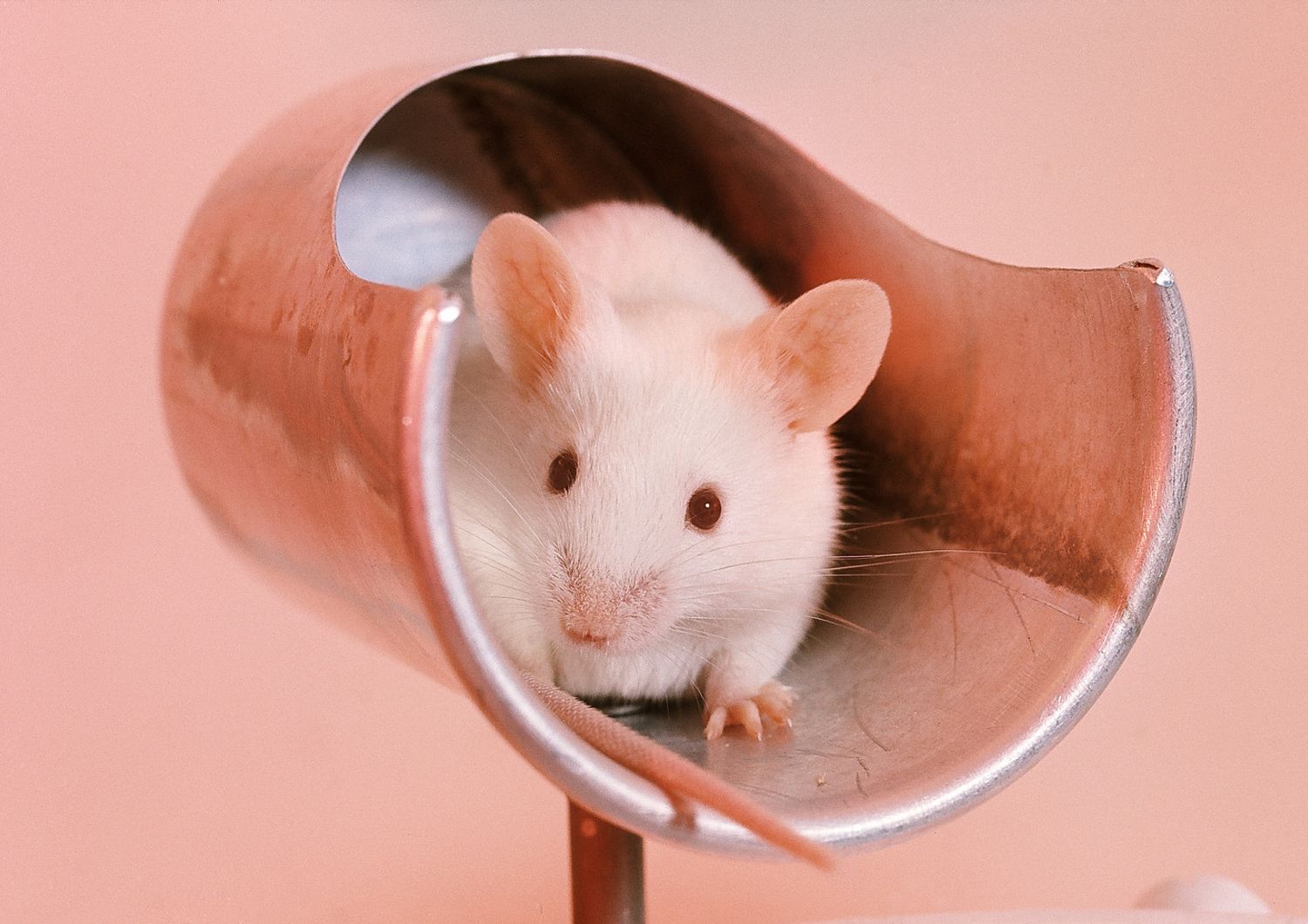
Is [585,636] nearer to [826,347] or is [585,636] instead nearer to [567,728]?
[567,728]

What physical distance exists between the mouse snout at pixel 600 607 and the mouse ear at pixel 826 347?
0.29 metres

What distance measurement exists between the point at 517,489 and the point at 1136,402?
56 cm

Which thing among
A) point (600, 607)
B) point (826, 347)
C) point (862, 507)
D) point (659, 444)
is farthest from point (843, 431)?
point (600, 607)

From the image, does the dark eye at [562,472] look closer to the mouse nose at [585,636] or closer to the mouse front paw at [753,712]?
the mouse nose at [585,636]

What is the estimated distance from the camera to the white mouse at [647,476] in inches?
43.8

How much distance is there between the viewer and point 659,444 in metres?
1.17

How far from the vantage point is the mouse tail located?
73 cm

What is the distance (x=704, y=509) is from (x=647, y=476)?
8cm

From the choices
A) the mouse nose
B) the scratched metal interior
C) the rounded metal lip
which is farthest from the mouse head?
the rounded metal lip

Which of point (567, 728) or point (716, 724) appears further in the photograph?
point (716, 724)

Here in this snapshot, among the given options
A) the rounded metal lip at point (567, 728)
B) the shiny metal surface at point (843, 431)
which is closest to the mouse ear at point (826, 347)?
the shiny metal surface at point (843, 431)

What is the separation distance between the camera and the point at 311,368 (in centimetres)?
94

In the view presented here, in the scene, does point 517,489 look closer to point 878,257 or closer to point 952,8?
point 878,257

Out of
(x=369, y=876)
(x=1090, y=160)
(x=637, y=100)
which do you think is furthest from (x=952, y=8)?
(x=369, y=876)
